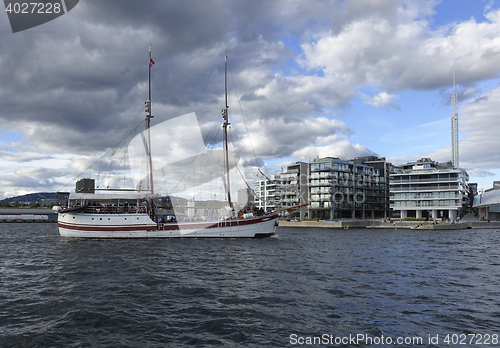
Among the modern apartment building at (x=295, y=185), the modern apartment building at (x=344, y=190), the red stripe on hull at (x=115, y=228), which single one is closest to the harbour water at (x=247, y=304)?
the red stripe on hull at (x=115, y=228)

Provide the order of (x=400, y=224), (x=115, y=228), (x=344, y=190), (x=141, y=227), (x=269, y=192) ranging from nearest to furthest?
(x=115, y=228)
(x=141, y=227)
(x=400, y=224)
(x=344, y=190)
(x=269, y=192)

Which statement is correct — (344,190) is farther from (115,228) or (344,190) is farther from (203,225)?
(115,228)

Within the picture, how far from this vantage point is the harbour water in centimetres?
1165

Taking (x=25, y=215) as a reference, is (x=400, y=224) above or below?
above

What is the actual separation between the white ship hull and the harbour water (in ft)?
81.1

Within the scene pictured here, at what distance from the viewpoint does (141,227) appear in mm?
52562

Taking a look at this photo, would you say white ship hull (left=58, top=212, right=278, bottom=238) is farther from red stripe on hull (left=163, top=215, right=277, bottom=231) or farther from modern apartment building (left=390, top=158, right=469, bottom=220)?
modern apartment building (left=390, top=158, right=469, bottom=220)

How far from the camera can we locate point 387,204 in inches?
5763

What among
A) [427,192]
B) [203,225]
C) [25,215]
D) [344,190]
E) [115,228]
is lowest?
[25,215]

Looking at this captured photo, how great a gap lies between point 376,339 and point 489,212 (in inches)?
4810

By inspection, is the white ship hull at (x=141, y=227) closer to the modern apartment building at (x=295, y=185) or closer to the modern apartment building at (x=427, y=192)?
the modern apartment building at (x=295, y=185)

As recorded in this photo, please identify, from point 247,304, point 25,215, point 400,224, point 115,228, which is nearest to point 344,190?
point 400,224

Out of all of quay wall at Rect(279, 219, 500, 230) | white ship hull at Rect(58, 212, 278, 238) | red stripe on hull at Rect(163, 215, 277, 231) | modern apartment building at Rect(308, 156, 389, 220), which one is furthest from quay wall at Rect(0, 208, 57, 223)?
red stripe on hull at Rect(163, 215, 277, 231)

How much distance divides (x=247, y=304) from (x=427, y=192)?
4695 inches
